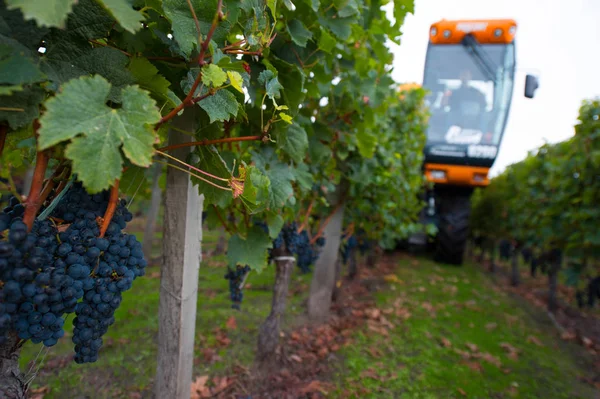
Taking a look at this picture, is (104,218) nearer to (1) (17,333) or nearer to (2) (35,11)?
(1) (17,333)

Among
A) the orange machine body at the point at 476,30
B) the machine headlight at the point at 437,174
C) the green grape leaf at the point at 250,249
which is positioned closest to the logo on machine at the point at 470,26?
the orange machine body at the point at 476,30

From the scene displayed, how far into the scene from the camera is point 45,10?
2.13 ft

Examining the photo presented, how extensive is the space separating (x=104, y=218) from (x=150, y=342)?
2.66 meters

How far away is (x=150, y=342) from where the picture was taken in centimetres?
334

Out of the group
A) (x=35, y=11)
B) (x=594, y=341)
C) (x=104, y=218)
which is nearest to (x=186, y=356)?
(x=104, y=218)

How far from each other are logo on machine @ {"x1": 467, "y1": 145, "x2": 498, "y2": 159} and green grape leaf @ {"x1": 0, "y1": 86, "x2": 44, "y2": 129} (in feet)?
Answer: 26.8

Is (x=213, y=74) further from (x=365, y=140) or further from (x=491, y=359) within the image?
(x=491, y=359)

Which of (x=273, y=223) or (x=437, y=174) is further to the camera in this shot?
(x=437, y=174)

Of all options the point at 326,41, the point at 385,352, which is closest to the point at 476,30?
the point at 385,352

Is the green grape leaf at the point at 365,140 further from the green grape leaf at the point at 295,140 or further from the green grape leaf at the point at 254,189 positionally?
the green grape leaf at the point at 254,189

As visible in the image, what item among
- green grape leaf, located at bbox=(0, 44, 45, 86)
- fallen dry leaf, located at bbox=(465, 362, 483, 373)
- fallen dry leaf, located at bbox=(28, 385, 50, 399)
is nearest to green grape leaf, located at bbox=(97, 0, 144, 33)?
green grape leaf, located at bbox=(0, 44, 45, 86)

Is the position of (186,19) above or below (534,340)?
above

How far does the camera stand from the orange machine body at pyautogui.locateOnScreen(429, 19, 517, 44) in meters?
7.62

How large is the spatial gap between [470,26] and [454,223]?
421 centimetres
